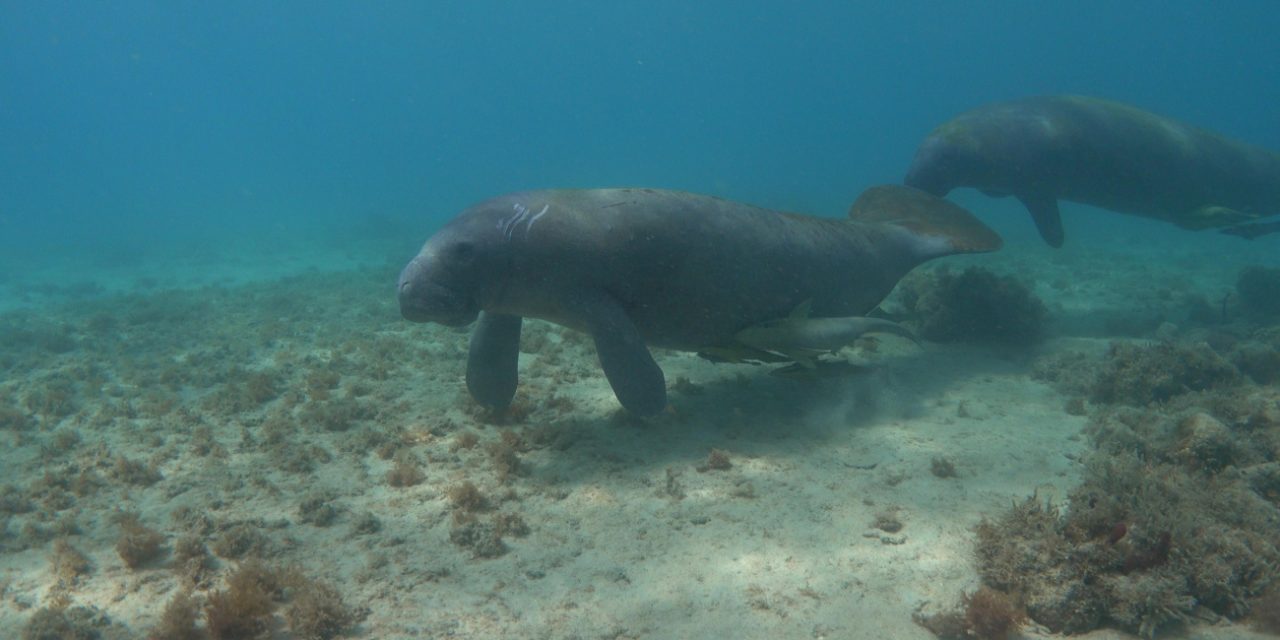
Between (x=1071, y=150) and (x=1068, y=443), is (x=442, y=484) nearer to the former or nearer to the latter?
(x=1068, y=443)

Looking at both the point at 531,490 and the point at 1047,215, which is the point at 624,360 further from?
the point at 1047,215

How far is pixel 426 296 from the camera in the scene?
5098 millimetres

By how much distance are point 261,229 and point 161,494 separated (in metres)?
45.6

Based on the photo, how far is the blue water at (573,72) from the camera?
120 meters

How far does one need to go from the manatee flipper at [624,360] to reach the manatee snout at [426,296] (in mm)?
1092

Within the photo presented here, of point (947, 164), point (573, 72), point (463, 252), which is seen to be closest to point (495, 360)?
point (463, 252)

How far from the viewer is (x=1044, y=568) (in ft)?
11.0

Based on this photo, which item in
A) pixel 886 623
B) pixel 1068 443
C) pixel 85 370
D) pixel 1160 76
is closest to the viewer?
pixel 886 623

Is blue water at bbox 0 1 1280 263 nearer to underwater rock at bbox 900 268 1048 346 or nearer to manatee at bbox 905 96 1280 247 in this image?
manatee at bbox 905 96 1280 247

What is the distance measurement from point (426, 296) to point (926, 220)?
264 inches

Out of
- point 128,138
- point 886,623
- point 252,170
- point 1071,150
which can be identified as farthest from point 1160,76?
point 128,138

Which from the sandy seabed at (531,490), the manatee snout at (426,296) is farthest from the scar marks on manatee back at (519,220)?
the sandy seabed at (531,490)

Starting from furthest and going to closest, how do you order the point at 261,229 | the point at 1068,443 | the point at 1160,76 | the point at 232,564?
1. the point at 1160,76
2. the point at 261,229
3. the point at 1068,443
4. the point at 232,564

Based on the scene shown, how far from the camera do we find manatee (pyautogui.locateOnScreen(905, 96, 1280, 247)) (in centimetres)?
934
